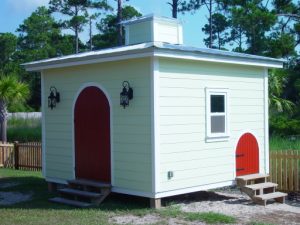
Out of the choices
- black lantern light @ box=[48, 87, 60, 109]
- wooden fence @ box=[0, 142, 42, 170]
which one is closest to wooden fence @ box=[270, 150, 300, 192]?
black lantern light @ box=[48, 87, 60, 109]

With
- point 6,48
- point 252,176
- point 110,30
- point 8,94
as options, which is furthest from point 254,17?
point 6,48

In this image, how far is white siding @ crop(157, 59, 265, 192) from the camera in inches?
→ 392

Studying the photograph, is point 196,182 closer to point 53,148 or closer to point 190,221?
point 190,221

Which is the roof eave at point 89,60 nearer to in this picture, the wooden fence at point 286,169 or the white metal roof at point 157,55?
the white metal roof at point 157,55

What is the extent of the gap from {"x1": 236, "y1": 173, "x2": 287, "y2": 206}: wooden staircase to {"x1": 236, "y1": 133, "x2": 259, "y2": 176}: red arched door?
260 millimetres

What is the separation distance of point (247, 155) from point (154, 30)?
3727 millimetres

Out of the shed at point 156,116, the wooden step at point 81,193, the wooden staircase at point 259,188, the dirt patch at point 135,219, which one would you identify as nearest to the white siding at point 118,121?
the shed at point 156,116

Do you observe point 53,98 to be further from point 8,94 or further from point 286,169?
point 8,94

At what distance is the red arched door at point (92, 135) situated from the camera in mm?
10867

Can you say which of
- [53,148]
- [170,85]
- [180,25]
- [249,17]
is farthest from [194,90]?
[249,17]

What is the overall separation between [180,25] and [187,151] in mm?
3849

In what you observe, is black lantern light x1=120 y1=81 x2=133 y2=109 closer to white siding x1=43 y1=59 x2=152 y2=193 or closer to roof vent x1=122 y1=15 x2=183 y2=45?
white siding x1=43 y1=59 x2=152 y2=193

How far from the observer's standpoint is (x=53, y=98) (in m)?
12.2

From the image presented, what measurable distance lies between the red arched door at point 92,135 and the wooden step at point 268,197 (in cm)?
317
